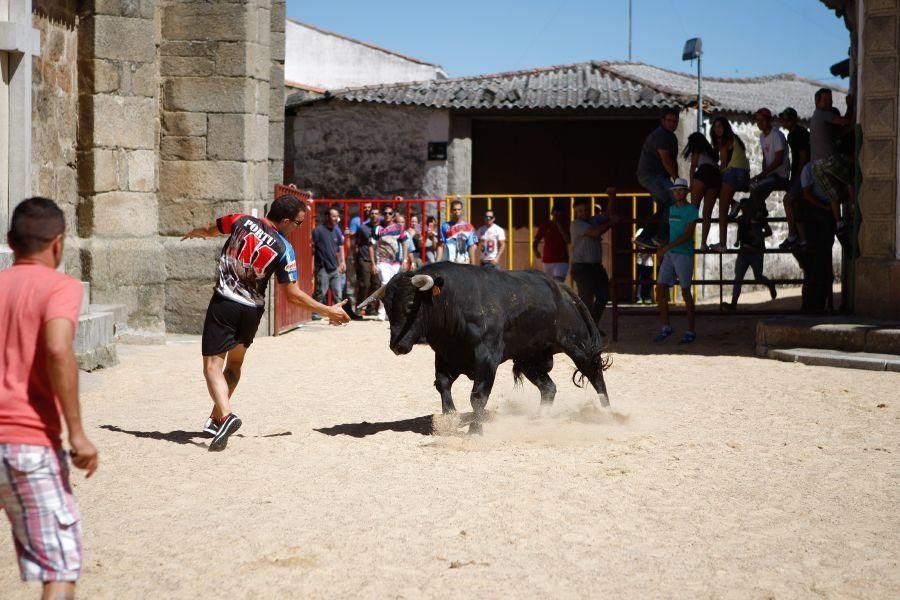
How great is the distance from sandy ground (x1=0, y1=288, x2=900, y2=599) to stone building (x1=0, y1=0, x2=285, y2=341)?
3196mm

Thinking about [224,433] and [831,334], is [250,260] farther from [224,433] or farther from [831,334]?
[831,334]

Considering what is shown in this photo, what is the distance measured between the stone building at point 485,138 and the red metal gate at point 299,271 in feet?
15.1

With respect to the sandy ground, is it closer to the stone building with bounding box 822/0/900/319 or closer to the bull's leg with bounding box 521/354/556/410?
the bull's leg with bounding box 521/354/556/410

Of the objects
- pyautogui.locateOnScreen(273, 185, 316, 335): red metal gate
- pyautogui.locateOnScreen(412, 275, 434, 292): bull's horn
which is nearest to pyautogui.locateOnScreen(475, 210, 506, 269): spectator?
pyautogui.locateOnScreen(273, 185, 316, 335): red metal gate

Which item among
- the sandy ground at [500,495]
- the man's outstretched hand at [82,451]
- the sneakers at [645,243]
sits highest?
the sneakers at [645,243]

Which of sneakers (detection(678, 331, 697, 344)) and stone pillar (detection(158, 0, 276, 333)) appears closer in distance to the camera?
sneakers (detection(678, 331, 697, 344))

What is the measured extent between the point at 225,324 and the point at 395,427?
1538mm

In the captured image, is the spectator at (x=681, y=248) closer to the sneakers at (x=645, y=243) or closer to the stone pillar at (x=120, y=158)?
the sneakers at (x=645, y=243)

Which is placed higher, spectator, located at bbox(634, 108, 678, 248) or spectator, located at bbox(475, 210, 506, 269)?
spectator, located at bbox(634, 108, 678, 248)

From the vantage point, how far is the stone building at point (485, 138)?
22.0 metres

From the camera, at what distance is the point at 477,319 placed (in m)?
7.93

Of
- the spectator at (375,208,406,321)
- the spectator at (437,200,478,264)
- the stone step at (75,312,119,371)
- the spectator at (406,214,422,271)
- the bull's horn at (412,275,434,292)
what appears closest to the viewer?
the bull's horn at (412,275,434,292)

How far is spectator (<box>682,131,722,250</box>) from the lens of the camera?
14234 mm

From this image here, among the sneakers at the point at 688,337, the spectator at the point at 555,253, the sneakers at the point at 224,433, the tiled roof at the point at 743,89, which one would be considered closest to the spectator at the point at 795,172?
the sneakers at the point at 688,337
